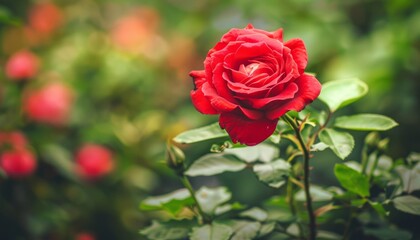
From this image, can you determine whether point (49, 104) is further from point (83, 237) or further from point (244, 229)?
point (244, 229)

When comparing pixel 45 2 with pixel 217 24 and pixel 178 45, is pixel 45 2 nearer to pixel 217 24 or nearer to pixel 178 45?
pixel 178 45

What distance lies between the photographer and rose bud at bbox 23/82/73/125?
1367mm

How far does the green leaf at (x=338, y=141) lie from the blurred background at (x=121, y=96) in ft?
2.60

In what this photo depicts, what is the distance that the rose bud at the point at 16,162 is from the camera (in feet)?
3.64

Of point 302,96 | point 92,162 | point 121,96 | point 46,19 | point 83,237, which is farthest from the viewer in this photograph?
point 46,19

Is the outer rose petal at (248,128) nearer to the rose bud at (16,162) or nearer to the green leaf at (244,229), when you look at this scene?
the green leaf at (244,229)

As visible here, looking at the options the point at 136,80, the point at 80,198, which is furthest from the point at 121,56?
the point at 80,198

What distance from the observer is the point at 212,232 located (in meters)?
0.62

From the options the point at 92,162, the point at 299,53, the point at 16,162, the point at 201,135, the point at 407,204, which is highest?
the point at 299,53

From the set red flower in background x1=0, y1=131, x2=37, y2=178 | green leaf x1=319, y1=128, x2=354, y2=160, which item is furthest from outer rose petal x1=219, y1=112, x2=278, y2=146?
red flower in background x1=0, y1=131, x2=37, y2=178

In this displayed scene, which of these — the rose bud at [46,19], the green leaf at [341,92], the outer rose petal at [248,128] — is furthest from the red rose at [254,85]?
the rose bud at [46,19]

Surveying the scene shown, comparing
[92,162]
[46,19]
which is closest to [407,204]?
[92,162]

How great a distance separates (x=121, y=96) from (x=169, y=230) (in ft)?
3.30

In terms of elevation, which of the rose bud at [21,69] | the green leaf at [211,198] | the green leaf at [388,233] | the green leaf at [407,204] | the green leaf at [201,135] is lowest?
the green leaf at [388,233]
